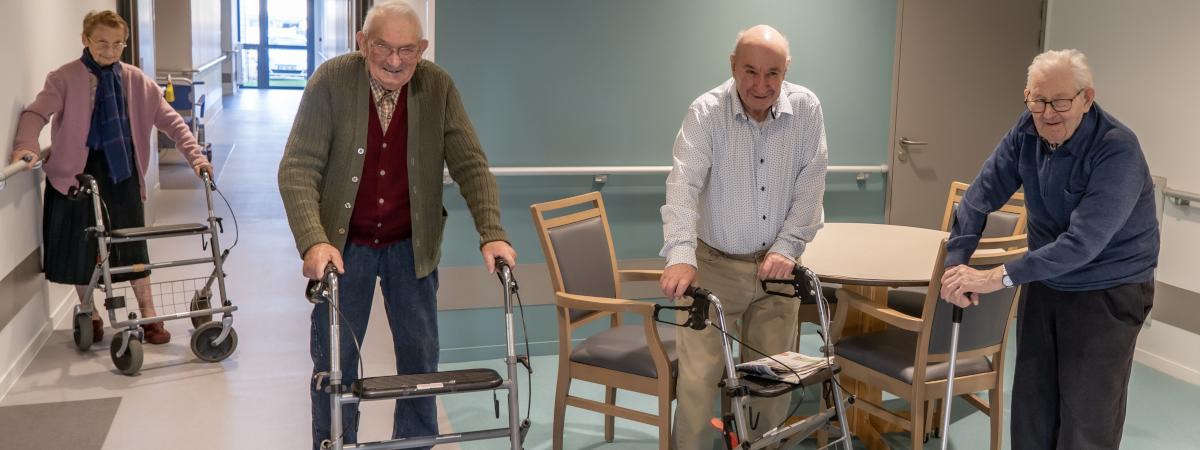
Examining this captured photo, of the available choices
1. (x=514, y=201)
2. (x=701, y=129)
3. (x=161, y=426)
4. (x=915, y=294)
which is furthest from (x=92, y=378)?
(x=915, y=294)

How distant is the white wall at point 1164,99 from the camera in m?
4.98

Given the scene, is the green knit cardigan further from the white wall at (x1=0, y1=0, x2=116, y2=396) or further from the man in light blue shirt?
the white wall at (x1=0, y1=0, x2=116, y2=396)

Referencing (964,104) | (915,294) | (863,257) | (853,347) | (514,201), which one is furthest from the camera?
(964,104)

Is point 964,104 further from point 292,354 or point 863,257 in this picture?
point 292,354

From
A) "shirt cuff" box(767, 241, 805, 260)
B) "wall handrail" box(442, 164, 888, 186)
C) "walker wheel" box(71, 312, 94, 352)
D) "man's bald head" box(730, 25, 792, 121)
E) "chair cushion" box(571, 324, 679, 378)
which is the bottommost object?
"walker wheel" box(71, 312, 94, 352)

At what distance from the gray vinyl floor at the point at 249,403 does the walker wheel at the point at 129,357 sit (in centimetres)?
4

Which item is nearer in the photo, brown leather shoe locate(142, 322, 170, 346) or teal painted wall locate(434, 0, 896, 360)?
teal painted wall locate(434, 0, 896, 360)

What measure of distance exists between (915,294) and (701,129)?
1.89 meters

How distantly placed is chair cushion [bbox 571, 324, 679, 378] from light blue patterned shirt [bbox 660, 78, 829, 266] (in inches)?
23.8

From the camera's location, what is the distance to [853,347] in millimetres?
3803

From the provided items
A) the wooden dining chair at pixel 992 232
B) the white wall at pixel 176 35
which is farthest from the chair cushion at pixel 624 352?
the white wall at pixel 176 35

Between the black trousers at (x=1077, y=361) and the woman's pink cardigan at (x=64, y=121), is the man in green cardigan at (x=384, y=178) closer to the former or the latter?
the black trousers at (x=1077, y=361)

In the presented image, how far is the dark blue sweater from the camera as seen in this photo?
2.75 meters

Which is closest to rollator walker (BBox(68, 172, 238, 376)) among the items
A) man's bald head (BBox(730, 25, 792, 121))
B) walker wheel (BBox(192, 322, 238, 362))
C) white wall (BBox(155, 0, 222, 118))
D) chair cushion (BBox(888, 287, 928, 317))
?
walker wheel (BBox(192, 322, 238, 362))
